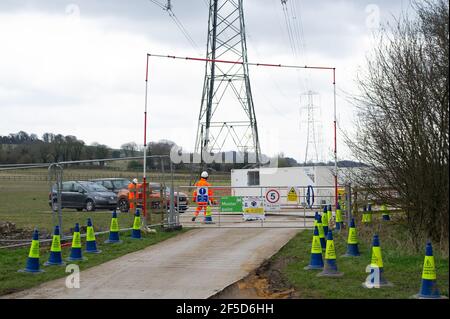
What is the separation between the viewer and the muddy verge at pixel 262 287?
9195mm

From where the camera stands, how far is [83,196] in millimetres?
18328

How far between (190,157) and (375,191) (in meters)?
22.2

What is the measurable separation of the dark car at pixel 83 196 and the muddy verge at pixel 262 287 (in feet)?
20.0

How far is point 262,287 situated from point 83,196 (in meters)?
9.74

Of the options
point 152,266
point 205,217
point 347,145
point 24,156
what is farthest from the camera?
point 24,156

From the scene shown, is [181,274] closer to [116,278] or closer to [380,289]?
[116,278]

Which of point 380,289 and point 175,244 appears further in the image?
point 175,244

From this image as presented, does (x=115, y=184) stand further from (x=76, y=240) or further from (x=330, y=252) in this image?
(x=330, y=252)

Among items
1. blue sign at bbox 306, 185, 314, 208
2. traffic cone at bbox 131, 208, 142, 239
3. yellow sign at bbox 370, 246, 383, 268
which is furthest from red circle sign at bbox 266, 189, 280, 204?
yellow sign at bbox 370, 246, 383, 268

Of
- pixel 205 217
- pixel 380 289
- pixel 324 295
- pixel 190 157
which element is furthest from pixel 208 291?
pixel 190 157
